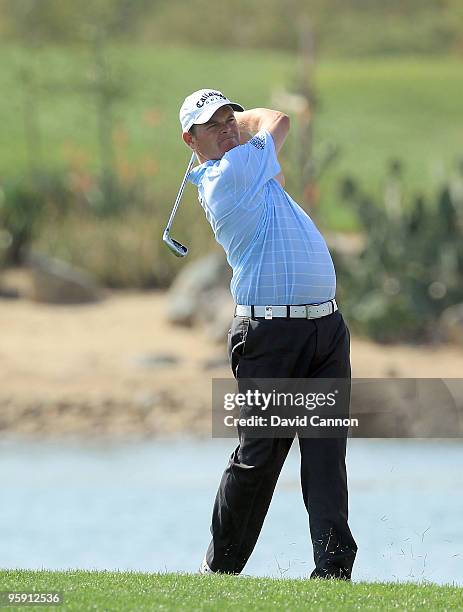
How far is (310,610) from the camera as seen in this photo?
14.8 ft

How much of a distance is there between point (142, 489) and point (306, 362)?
14.6 feet

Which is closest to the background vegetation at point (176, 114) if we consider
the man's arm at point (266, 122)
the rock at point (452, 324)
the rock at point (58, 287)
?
the rock at point (452, 324)

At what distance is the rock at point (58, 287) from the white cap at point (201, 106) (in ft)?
32.8

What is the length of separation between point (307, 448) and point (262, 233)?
814 millimetres

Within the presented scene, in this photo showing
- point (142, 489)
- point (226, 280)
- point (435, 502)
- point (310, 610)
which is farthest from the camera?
point (226, 280)

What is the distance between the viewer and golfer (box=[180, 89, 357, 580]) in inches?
206

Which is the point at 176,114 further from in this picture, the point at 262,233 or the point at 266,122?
the point at 262,233

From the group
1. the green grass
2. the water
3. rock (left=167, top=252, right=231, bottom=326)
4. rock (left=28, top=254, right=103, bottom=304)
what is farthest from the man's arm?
rock (left=28, top=254, right=103, bottom=304)

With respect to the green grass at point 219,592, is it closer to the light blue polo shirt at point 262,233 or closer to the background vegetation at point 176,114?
the light blue polo shirt at point 262,233

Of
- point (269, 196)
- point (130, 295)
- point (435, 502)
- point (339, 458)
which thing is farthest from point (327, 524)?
point (130, 295)

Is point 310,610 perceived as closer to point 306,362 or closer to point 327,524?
point 327,524

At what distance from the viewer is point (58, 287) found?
49.9 ft

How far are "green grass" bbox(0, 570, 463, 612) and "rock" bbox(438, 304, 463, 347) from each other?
824 cm

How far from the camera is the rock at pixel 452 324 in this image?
13281 mm
